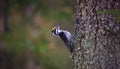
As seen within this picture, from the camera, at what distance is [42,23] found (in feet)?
50.6

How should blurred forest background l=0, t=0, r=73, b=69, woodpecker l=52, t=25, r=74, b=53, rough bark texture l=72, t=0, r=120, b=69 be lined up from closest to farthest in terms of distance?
rough bark texture l=72, t=0, r=120, b=69, woodpecker l=52, t=25, r=74, b=53, blurred forest background l=0, t=0, r=73, b=69

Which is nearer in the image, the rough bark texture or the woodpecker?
the rough bark texture

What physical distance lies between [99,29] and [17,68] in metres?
6.52

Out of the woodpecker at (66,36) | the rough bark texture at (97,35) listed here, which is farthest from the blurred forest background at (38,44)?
the rough bark texture at (97,35)

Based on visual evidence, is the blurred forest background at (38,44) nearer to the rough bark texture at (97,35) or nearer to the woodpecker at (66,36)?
the woodpecker at (66,36)

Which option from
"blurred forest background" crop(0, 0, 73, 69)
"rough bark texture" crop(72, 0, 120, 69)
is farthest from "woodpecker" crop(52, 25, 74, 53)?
"blurred forest background" crop(0, 0, 73, 69)

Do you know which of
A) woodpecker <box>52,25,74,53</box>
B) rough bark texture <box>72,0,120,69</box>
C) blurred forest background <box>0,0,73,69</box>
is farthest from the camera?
blurred forest background <box>0,0,73,69</box>

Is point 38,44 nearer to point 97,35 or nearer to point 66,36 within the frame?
point 66,36

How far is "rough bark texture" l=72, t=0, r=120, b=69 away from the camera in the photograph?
14.2 feet

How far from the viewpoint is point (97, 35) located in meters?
4.36

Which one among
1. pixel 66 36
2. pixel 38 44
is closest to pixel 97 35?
pixel 66 36

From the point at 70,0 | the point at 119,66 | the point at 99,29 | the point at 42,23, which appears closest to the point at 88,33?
Answer: the point at 99,29

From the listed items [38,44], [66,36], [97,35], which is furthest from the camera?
[38,44]

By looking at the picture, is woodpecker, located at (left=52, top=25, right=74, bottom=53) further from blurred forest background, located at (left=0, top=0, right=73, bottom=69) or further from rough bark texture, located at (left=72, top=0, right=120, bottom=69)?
blurred forest background, located at (left=0, top=0, right=73, bottom=69)
